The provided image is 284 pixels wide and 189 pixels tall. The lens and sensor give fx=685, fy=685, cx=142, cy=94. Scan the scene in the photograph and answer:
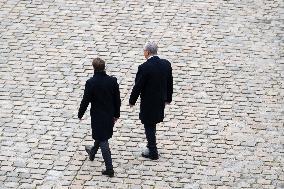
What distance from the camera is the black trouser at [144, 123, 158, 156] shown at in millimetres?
10031

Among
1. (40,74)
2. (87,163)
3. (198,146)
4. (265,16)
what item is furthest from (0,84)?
(265,16)

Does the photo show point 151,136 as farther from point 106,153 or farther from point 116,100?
point 116,100

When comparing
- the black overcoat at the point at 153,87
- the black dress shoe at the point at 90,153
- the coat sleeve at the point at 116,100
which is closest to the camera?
the coat sleeve at the point at 116,100

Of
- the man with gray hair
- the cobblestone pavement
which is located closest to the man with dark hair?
the man with gray hair

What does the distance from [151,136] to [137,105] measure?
1643mm

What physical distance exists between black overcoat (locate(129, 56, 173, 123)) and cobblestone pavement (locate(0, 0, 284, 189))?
2.75 ft

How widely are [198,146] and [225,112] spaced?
3.65 feet

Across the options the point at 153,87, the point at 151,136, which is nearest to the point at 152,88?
the point at 153,87

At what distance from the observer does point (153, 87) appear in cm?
973

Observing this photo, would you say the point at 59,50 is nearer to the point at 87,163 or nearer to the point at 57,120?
the point at 57,120

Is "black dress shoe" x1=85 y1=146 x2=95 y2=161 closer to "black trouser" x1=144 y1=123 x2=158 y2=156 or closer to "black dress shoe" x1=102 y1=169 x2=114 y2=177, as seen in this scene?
"black dress shoe" x1=102 y1=169 x2=114 y2=177

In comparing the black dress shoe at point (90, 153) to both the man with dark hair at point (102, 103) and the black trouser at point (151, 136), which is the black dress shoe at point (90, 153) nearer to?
the man with dark hair at point (102, 103)

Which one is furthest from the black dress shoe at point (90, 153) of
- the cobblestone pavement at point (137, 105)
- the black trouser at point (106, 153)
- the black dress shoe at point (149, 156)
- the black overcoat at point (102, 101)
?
the black dress shoe at point (149, 156)

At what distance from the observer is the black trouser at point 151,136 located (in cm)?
1003
